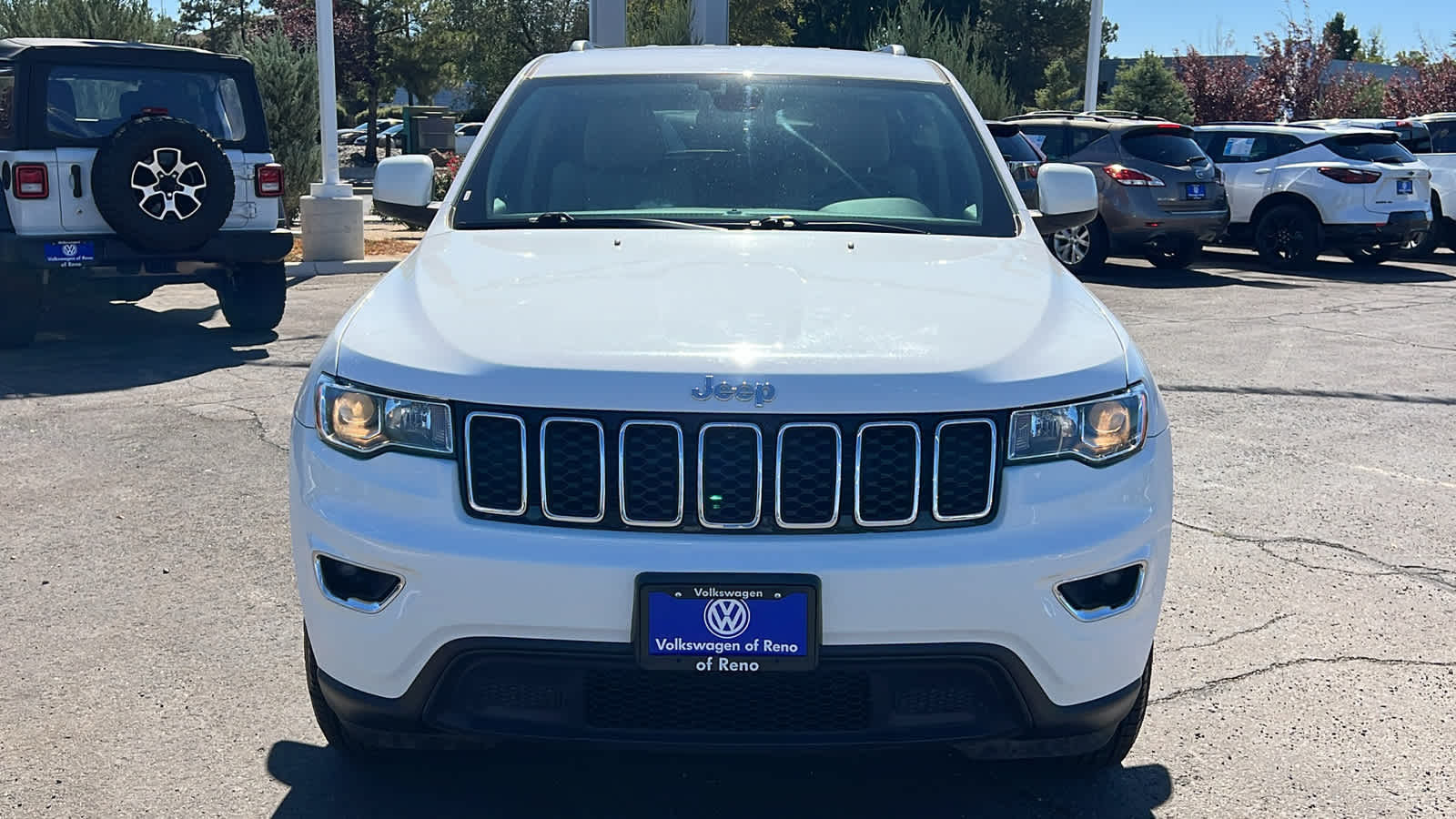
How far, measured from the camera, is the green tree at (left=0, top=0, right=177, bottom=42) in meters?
15.2

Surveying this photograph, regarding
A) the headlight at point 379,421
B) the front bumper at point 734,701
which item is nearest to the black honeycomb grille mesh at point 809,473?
the front bumper at point 734,701

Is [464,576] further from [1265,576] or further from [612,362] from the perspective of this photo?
[1265,576]

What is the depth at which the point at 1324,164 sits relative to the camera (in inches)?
620

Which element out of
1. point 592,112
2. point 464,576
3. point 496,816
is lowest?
point 496,816

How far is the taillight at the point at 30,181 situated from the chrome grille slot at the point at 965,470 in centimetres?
761

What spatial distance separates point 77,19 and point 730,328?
1501 cm

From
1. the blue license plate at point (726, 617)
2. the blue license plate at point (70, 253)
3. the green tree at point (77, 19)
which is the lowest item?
the blue license plate at point (726, 617)

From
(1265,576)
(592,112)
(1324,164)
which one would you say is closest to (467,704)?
(592,112)

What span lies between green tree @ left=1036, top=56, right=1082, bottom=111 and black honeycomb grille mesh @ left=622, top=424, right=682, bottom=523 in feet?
140

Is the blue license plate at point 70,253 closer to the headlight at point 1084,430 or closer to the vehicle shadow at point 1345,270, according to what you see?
the headlight at point 1084,430

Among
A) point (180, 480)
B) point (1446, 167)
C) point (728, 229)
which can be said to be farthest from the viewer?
point (1446, 167)

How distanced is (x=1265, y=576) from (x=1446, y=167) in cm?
1404

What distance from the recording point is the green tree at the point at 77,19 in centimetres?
1522

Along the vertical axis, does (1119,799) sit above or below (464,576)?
below
